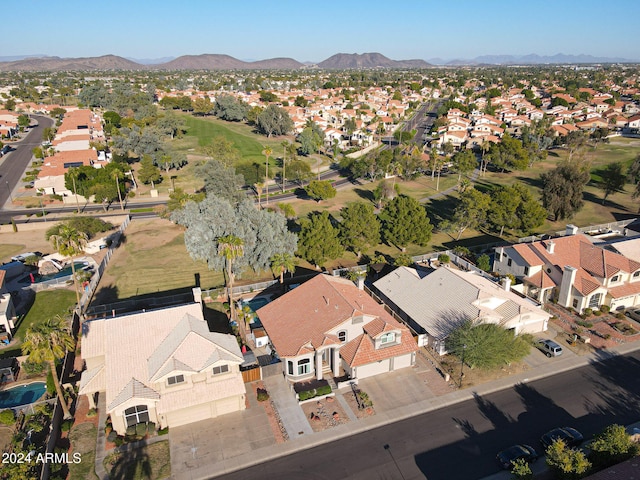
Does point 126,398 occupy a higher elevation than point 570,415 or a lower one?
higher

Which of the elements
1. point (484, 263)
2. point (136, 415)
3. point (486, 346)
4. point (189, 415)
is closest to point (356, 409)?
point (486, 346)

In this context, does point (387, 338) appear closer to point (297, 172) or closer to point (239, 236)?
point (239, 236)

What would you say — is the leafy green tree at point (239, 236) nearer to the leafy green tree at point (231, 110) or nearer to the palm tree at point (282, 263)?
the palm tree at point (282, 263)

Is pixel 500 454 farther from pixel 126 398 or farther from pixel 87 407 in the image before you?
pixel 87 407

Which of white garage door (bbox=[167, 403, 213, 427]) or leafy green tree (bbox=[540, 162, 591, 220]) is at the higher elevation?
leafy green tree (bbox=[540, 162, 591, 220])

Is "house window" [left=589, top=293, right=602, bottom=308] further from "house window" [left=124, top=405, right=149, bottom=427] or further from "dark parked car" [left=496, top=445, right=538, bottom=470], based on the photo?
"house window" [left=124, top=405, right=149, bottom=427]

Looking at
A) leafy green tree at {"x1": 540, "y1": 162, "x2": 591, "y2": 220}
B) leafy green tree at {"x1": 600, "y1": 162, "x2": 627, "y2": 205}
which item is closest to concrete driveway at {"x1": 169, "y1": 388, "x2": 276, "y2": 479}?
leafy green tree at {"x1": 540, "y1": 162, "x2": 591, "y2": 220}

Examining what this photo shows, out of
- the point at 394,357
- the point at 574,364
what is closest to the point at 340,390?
the point at 394,357
